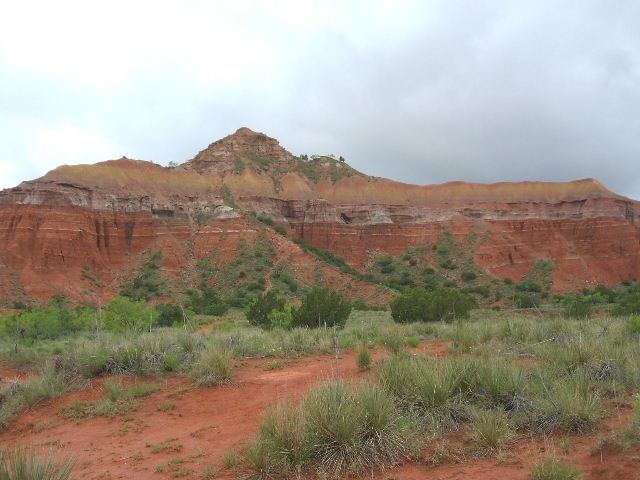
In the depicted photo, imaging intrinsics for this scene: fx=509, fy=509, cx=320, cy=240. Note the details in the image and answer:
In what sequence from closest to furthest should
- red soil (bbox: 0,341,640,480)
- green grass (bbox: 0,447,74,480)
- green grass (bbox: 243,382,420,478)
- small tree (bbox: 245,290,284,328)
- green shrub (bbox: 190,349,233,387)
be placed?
green grass (bbox: 0,447,74,480) → red soil (bbox: 0,341,640,480) → green grass (bbox: 243,382,420,478) → green shrub (bbox: 190,349,233,387) → small tree (bbox: 245,290,284,328)

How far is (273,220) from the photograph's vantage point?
225ft

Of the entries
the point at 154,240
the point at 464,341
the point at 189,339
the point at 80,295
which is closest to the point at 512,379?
the point at 464,341

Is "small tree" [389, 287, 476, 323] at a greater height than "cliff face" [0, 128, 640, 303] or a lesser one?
lesser

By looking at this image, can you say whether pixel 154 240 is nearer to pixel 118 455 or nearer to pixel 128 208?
pixel 128 208

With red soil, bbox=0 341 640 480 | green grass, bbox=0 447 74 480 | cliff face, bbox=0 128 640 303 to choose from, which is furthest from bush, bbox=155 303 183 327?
green grass, bbox=0 447 74 480

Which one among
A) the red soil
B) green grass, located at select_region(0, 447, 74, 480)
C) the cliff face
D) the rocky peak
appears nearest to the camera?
green grass, located at select_region(0, 447, 74, 480)

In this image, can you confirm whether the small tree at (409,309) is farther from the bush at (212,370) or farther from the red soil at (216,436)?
the bush at (212,370)

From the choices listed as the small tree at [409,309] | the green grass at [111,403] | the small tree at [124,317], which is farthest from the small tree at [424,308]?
the green grass at [111,403]

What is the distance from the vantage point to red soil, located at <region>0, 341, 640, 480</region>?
527 centimetres

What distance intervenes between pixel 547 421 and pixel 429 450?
151 cm

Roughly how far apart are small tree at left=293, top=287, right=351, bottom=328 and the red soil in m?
7.08

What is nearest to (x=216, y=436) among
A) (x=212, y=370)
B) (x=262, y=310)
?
(x=212, y=370)

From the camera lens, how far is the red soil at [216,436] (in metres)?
5.27

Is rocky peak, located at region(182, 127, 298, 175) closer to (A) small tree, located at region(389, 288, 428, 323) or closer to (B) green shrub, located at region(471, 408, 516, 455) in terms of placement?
(A) small tree, located at region(389, 288, 428, 323)
